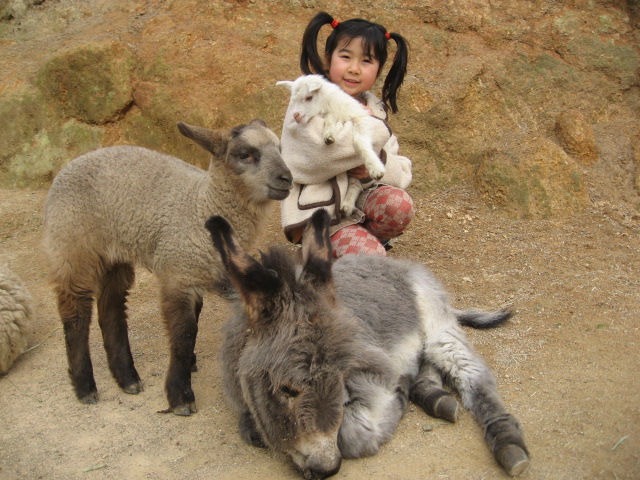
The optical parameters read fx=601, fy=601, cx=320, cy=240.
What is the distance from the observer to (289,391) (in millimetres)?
3021

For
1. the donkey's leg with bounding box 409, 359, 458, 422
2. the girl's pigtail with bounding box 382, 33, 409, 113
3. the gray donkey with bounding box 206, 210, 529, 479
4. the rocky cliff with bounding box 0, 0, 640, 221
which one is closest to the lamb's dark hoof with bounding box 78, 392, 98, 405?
the gray donkey with bounding box 206, 210, 529, 479

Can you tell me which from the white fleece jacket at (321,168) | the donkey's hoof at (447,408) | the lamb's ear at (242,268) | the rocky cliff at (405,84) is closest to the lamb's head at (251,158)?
the white fleece jacket at (321,168)

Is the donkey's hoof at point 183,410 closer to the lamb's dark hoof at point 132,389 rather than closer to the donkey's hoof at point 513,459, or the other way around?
the lamb's dark hoof at point 132,389

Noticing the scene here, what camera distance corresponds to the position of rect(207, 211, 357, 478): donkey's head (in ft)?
9.77

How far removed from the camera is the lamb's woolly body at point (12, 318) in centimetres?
475

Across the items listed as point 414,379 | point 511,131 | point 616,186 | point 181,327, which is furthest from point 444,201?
point 181,327

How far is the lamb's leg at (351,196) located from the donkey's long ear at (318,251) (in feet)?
5.37

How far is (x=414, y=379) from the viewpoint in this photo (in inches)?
158

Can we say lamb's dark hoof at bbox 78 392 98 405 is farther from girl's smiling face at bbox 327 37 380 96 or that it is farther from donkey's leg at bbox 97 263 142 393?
girl's smiling face at bbox 327 37 380 96

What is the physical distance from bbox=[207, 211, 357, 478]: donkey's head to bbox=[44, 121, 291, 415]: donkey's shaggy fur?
3.36 feet

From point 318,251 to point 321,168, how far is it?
1.71m

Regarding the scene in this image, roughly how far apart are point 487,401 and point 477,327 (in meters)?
1.16

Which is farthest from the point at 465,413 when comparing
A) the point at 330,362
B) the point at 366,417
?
the point at 330,362

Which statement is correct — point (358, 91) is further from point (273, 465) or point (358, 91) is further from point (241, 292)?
point (273, 465)
